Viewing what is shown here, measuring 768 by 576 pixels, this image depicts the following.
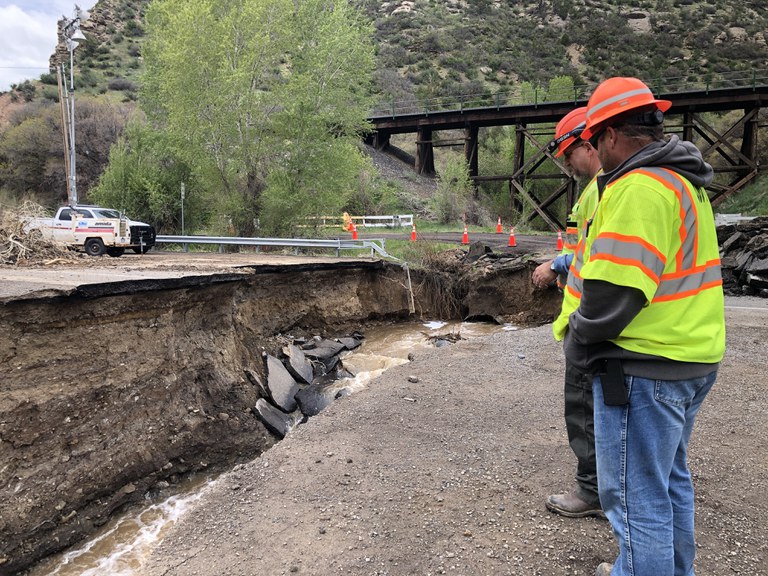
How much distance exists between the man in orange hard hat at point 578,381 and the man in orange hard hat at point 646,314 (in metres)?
0.96

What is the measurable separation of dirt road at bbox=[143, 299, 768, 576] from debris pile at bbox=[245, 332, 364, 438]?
180 cm

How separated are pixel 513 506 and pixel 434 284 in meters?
11.3

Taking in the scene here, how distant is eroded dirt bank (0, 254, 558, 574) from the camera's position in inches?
197

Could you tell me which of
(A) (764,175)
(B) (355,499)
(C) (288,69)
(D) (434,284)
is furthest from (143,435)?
(A) (764,175)

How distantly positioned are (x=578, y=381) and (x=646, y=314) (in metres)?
1.35

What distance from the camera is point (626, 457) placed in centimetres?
209

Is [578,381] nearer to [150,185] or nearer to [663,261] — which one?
[663,261]

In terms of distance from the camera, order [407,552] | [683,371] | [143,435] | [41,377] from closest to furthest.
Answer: [683,371]
[407,552]
[41,377]
[143,435]

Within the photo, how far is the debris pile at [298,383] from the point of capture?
759 centimetres

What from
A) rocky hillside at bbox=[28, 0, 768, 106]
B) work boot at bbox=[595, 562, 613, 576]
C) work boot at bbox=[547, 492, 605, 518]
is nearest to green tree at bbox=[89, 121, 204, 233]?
work boot at bbox=[547, 492, 605, 518]

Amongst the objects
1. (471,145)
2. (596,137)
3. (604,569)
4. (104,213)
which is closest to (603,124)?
(596,137)

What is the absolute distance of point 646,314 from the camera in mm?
1987

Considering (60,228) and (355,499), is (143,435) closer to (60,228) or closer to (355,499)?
(355,499)

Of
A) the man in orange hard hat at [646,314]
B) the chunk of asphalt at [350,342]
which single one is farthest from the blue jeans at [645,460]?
the chunk of asphalt at [350,342]
